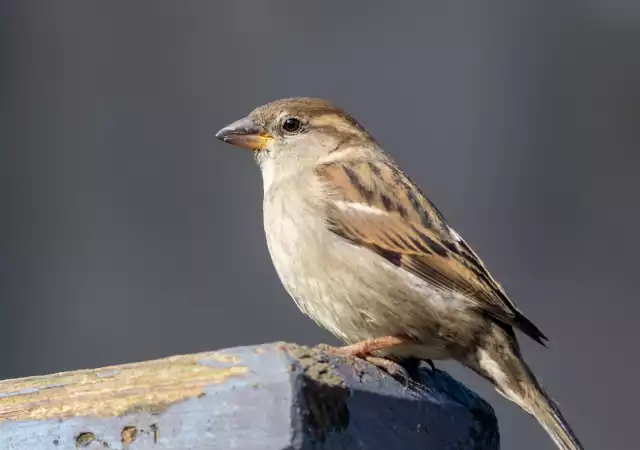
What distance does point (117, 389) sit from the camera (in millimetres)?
1415

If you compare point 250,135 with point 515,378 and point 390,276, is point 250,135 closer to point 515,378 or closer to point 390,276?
point 390,276

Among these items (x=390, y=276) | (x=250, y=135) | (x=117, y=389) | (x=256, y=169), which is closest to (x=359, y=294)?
(x=390, y=276)

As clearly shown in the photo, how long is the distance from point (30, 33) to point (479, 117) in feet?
6.61

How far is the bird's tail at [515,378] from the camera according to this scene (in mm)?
2383

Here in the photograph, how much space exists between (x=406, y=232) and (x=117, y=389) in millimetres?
1309

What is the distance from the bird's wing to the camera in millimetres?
2504

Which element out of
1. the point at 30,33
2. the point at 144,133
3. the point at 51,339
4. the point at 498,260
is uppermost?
the point at 30,33

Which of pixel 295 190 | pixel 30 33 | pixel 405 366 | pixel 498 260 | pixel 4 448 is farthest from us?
pixel 30 33

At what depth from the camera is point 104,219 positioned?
5.33 meters

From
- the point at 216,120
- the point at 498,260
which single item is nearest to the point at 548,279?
the point at 498,260

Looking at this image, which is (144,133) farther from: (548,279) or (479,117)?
(548,279)

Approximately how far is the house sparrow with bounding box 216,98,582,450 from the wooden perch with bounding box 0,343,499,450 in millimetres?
618

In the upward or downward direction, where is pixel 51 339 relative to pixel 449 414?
downward

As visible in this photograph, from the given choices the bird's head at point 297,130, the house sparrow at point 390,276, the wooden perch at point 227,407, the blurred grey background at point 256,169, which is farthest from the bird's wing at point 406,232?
the blurred grey background at point 256,169
